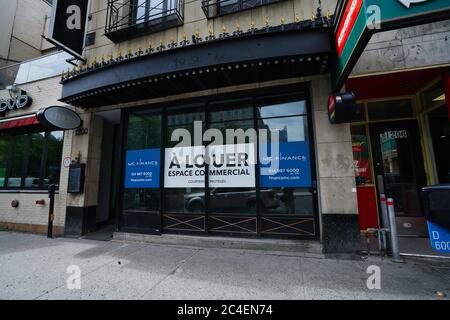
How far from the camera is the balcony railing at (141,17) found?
6.37 metres

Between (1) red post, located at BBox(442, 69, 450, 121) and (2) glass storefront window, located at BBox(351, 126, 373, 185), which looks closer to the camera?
(1) red post, located at BBox(442, 69, 450, 121)

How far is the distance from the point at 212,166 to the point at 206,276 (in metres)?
2.68

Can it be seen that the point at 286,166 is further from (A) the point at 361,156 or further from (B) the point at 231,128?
(A) the point at 361,156

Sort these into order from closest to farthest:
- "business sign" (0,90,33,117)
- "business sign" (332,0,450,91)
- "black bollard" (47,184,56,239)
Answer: "business sign" (332,0,450,91) → "black bollard" (47,184,56,239) → "business sign" (0,90,33,117)

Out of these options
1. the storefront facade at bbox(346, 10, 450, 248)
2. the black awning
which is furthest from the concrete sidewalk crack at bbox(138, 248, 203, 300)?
the storefront facade at bbox(346, 10, 450, 248)

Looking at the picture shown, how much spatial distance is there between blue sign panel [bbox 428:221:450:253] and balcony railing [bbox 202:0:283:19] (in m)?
5.74

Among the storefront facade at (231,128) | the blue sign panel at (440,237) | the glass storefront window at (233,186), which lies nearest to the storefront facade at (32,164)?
the storefront facade at (231,128)

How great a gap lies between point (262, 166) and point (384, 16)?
3.39 meters

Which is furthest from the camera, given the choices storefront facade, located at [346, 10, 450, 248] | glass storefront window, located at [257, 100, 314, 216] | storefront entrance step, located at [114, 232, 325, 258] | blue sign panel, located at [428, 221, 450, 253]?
glass storefront window, located at [257, 100, 314, 216]

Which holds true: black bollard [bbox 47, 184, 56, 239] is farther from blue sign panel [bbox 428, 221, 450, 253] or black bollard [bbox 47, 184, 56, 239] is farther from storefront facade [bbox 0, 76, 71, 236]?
blue sign panel [bbox 428, 221, 450, 253]

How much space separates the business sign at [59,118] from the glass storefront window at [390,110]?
27.8 feet

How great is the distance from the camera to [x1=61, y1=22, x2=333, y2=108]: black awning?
14.3ft

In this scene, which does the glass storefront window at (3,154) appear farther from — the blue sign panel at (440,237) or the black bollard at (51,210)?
the blue sign panel at (440,237)

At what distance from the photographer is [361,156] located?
20.0ft
